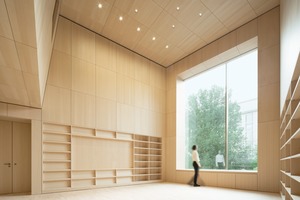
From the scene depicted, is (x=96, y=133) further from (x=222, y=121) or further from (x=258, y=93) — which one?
(x=258, y=93)

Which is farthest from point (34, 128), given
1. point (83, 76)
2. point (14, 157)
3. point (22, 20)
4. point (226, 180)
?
point (226, 180)

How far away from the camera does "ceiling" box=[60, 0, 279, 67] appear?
19.4 ft

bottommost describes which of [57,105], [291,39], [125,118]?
[125,118]

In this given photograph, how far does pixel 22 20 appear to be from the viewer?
206 cm

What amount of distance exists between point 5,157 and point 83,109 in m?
2.42

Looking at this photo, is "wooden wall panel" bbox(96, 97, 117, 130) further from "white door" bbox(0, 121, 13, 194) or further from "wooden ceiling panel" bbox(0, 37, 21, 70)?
"wooden ceiling panel" bbox(0, 37, 21, 70)


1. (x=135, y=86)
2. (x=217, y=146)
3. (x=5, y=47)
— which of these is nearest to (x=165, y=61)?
(x=135, y=86)

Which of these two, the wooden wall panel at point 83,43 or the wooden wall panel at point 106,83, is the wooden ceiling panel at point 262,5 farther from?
the wooden wall panel at point 83,43

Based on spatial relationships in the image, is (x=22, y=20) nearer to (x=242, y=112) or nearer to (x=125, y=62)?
(x=125, y=62)

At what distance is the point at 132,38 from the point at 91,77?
211 cm

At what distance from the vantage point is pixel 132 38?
7555 millimetres

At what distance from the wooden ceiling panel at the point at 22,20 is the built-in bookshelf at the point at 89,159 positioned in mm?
3881

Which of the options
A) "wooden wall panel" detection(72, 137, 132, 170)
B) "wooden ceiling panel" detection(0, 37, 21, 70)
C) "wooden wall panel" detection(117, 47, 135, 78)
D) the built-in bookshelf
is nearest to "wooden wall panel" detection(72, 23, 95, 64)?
"wooden wall panel" detection(117, 47, 135, 78)

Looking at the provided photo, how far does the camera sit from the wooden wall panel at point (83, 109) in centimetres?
631
